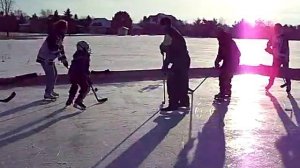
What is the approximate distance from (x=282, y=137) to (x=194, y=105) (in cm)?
293

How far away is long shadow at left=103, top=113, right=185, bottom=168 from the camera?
5.21 meters

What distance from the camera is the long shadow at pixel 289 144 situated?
533cm

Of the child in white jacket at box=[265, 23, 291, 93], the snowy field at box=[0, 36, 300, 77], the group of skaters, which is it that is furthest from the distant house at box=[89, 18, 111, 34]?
the group of skaters

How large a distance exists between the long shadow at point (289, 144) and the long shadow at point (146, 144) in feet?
4.68

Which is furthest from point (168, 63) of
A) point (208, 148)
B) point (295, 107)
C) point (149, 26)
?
point (149, 26)

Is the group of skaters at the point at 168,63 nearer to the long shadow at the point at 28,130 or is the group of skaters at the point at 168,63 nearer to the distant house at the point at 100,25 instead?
the long shadow at the point at 28,130

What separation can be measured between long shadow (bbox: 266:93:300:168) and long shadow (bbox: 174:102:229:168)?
0.65 m

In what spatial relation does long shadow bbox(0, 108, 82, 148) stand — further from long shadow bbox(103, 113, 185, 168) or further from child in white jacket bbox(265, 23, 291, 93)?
child in white jacket bbox(265, 23, 291, 93)

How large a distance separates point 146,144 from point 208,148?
725mm

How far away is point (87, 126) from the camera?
23.6ft

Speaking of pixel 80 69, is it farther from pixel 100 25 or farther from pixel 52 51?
pixel 100 25

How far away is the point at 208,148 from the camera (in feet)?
19.4

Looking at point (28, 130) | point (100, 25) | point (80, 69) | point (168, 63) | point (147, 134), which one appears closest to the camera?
point (147, 134)

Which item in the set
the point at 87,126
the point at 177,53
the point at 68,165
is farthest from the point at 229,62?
the point at 68,165
